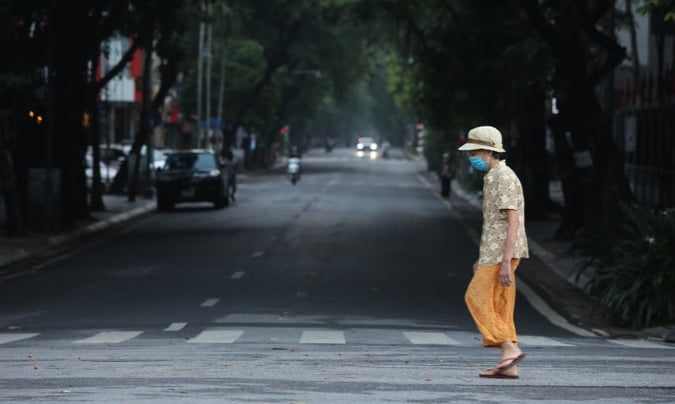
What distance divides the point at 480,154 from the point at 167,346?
420cm

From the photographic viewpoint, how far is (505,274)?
32.8ft

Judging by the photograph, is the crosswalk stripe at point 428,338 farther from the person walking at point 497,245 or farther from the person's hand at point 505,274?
the person's hand at point 505,274

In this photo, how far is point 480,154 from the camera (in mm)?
10133

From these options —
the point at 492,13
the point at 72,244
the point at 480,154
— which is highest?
the point at 492,13

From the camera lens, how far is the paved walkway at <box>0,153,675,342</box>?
17.8 meters

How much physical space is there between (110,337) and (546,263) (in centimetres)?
1325

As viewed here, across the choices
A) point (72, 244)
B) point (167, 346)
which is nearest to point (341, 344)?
point (167, 346)

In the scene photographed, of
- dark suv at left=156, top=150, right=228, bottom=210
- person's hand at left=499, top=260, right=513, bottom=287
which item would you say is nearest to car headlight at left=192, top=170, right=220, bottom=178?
dark suv at left=156, top=150, right=228, bottom=210

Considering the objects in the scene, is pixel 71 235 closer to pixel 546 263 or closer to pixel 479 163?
pixel 546 263

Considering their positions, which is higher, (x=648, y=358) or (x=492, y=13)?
(x=492, y=13)

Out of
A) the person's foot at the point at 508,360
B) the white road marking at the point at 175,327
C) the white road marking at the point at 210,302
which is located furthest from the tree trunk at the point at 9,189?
the person's foot at the point at 508,360

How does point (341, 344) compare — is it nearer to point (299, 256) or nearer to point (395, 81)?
point (299, 256)

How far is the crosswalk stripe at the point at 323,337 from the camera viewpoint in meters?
14.0

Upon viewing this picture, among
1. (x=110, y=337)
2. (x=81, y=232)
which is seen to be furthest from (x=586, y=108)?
(x=110, y=337)
